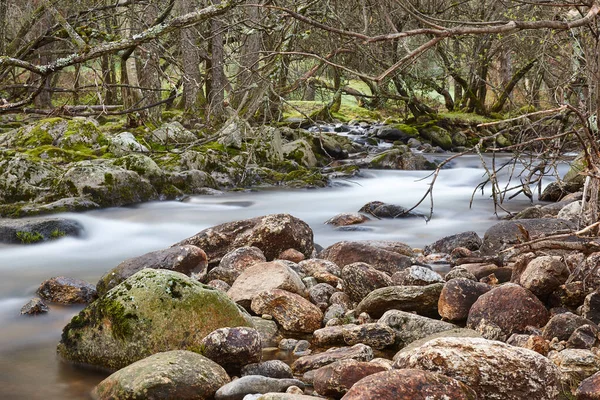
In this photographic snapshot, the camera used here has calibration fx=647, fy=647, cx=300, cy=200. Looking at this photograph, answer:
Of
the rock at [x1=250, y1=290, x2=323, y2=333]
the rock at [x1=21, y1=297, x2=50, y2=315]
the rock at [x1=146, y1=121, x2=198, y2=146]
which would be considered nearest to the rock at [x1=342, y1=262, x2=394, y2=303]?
the rock at [x1=250, y1=290, x2=323, y2=333]

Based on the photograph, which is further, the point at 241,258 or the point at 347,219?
the point at 347,219

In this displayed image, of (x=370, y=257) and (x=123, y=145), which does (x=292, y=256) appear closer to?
(x=370, y=257)

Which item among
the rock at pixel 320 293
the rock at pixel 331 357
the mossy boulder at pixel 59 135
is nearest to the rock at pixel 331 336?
the rock at pixel 331 357

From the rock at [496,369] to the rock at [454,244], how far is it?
13.4 ft

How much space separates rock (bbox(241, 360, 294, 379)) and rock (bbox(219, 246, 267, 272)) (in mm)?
2417

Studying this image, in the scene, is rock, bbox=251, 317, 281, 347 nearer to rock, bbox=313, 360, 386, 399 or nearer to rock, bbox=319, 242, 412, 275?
rock, bbox=313, 360, 386, 399

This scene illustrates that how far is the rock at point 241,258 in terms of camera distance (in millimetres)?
6547

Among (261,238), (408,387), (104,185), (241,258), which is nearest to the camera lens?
(408,387)

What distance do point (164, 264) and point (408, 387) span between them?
12.2 feet

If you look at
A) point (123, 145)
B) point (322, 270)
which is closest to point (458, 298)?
point (322, 270)

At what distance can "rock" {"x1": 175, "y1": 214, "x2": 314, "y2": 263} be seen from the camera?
23.5 ft

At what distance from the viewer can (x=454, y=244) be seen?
7.50 meters

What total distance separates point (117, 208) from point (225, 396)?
7.13 metres

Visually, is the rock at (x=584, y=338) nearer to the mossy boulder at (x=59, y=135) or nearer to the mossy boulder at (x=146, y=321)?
the mossy boulder at (x=146, y=321)
